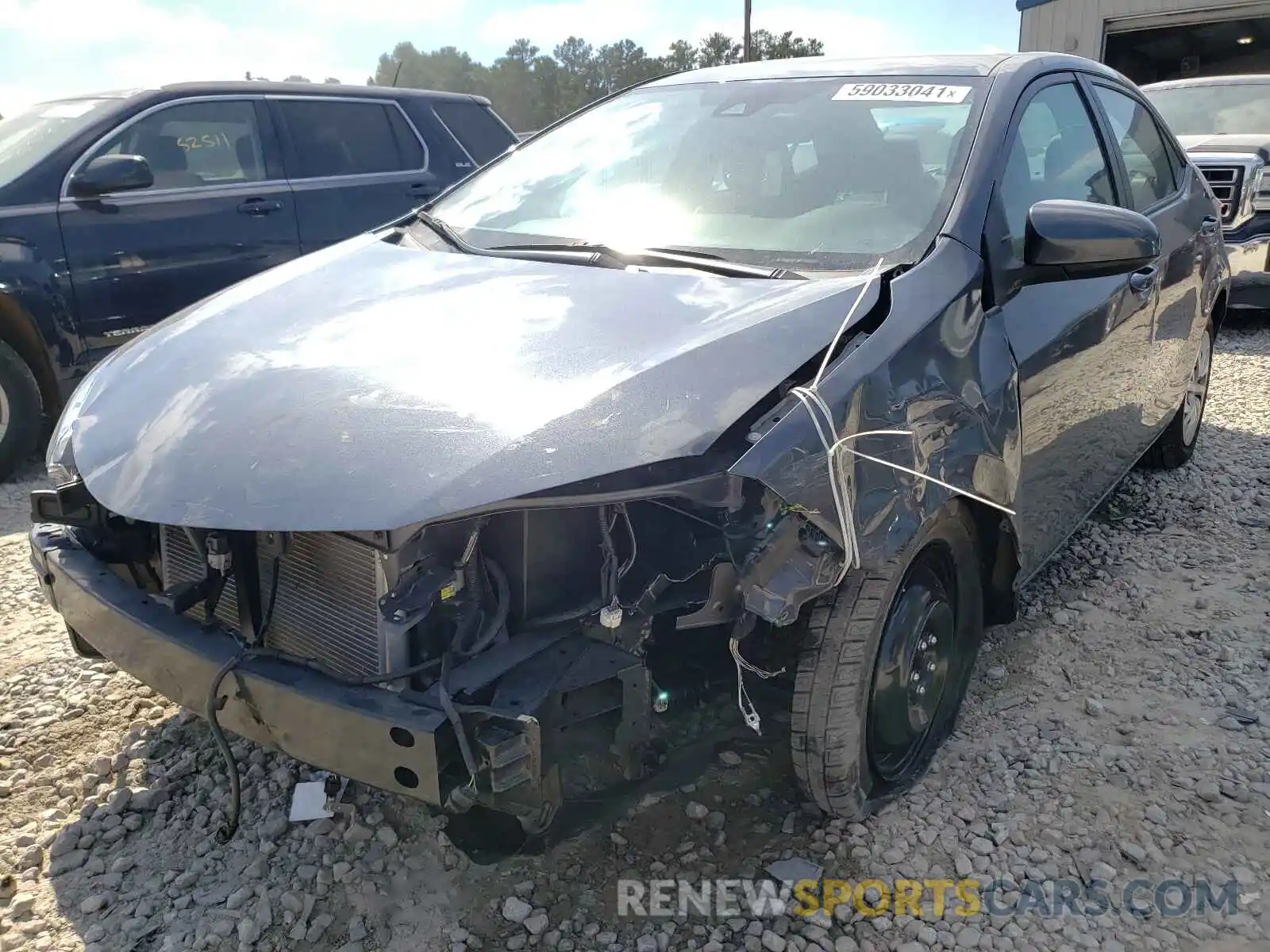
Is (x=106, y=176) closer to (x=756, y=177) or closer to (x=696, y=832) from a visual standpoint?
(x=756, y=177)

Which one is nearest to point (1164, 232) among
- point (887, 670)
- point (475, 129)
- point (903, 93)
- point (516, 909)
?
point (903, 93)

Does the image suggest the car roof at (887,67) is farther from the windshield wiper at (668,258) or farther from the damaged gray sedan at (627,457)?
the windshield wiper at (668,258)

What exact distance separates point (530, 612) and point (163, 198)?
13.5 ft

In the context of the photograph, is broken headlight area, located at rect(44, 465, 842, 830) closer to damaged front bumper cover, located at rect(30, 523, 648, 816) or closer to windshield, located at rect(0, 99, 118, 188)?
damaged front bumper cover, located at rect(30, 523, 648, 816)

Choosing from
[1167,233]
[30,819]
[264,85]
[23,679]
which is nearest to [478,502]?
[30,819]

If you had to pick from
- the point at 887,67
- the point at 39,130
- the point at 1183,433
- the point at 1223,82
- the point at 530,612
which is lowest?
the point at 1183,433

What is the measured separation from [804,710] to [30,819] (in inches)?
74.0

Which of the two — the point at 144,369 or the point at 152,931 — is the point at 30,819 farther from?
the point at 144,369

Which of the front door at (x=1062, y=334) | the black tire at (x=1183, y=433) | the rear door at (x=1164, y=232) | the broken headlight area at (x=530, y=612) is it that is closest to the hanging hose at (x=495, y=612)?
the broken headlight area at (x=530, y=612)

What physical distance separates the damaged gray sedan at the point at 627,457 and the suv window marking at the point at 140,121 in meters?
2.61

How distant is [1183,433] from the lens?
15.3 ft

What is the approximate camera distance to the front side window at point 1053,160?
2625 millimetres

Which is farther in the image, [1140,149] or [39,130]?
[39,130]

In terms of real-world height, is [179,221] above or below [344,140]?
below
